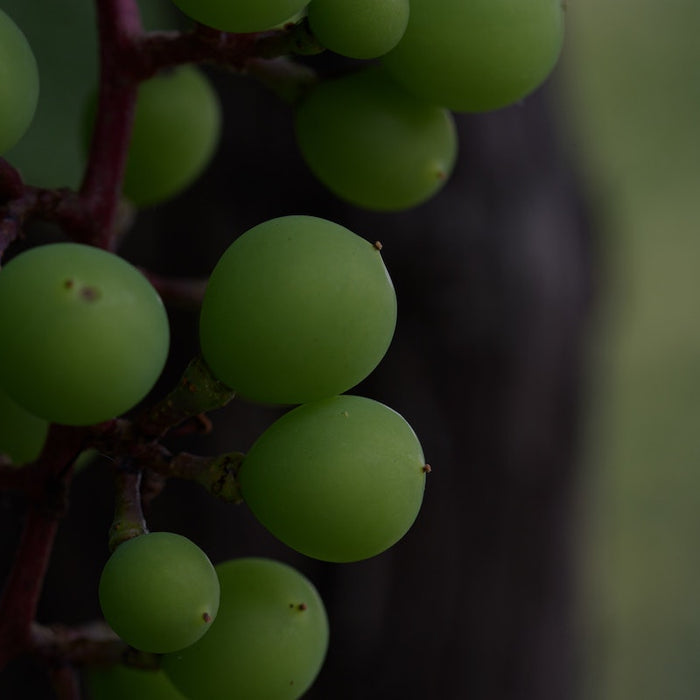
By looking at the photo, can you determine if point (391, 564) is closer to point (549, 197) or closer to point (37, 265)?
point (549, 197)

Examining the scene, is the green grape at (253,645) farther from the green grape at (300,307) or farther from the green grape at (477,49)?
the green grape at (477,49)

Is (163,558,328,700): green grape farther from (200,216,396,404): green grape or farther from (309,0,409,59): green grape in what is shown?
(309,0,409,59): green grape

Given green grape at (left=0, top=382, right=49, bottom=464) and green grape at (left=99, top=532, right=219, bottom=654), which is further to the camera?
green grape at (left=0, top=382, right=49, bottom=464)

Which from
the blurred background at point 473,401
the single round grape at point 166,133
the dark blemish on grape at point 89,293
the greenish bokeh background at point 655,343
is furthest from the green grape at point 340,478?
the greenish bokeh background at point 655,343

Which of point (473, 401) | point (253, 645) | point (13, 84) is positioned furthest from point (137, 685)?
point (473, 401)

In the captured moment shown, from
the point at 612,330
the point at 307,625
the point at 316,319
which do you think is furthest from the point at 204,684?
the point at 612,330

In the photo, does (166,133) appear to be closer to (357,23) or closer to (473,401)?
(357,23)

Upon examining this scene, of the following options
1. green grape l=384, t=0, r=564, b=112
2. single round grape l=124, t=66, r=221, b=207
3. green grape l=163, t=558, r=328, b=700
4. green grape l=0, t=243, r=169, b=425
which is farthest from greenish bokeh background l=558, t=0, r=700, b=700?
green grape l=0, t=243, r=169, b=425
